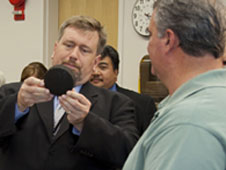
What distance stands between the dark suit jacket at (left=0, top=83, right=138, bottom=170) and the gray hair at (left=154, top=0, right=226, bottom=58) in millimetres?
609

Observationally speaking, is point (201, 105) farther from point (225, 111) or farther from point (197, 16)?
point (197, 16)

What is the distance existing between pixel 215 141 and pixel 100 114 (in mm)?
881

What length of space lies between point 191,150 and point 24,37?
14.0 feet

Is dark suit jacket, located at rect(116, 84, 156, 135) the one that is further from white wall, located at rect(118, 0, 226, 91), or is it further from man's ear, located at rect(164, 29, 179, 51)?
man's ear, located at rect(164, 29, 179, 51)

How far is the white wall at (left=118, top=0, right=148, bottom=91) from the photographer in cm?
396

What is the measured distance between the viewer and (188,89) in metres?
0.92

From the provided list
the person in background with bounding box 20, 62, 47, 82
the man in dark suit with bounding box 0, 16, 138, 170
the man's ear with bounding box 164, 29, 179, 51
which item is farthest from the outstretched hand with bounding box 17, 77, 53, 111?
the person in background with bounding box 20, 62, 47, 82

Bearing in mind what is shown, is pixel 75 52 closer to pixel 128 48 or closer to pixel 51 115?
pixel 51 115

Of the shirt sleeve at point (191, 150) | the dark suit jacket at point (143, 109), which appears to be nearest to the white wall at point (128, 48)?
the dark suit jacket at point (143, 109)

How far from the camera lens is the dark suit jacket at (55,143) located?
145 centimetres

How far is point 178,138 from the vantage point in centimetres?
79

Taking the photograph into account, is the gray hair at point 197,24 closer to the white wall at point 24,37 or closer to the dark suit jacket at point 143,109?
the dark suit jacket at point 143,109

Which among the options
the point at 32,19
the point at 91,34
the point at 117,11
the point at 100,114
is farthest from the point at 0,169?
the point at 32,19

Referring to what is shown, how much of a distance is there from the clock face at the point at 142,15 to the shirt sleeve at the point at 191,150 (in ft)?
10.3
